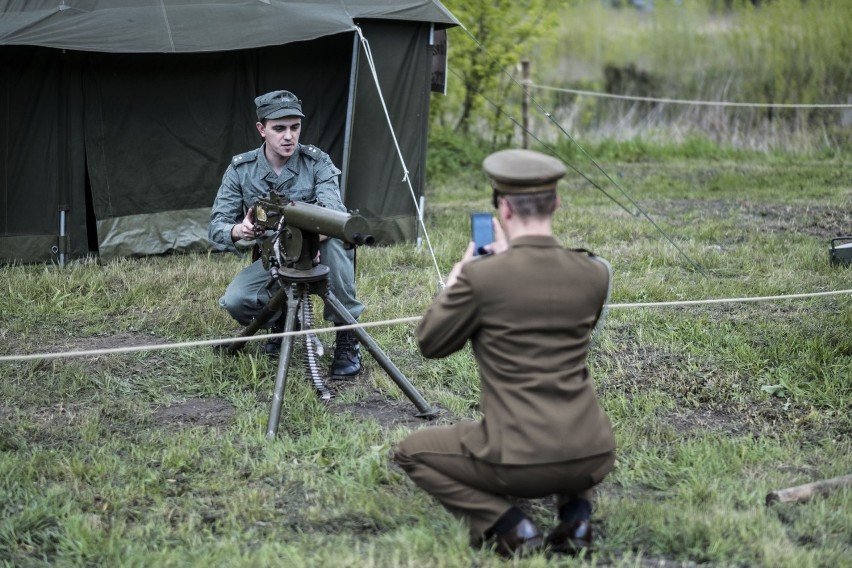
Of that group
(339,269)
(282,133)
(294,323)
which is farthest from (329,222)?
(282,133)

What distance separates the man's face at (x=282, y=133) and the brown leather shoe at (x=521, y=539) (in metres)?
2.83

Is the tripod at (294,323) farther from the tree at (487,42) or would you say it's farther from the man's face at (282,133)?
the tree at (487,42)

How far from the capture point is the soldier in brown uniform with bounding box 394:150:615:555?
3.36 m

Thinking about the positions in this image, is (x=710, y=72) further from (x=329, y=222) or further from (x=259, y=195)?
(x=329, y=222)

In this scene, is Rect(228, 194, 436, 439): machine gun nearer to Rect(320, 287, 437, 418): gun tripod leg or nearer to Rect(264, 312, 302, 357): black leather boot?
Rect(320, 287, 437, 418): gun tripod leg

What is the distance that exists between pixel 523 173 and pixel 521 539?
1.23m

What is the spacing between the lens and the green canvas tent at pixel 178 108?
812cm

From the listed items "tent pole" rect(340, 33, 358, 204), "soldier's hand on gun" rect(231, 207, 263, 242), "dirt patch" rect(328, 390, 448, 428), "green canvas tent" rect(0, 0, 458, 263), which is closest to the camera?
"dirt patch" rect(328, 390, 448, 428)

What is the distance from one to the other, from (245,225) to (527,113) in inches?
356

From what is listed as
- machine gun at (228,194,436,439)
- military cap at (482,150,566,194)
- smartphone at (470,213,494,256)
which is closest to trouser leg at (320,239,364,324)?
machine gun at (228,194,436,439)

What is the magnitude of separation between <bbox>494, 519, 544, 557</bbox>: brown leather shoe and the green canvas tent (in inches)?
204

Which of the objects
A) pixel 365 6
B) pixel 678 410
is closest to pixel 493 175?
pixel 678 410

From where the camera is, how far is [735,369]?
5645 millimetres

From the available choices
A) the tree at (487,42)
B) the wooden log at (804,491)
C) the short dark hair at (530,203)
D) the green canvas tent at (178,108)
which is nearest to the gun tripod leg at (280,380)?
the short dark hair at (530,203)
